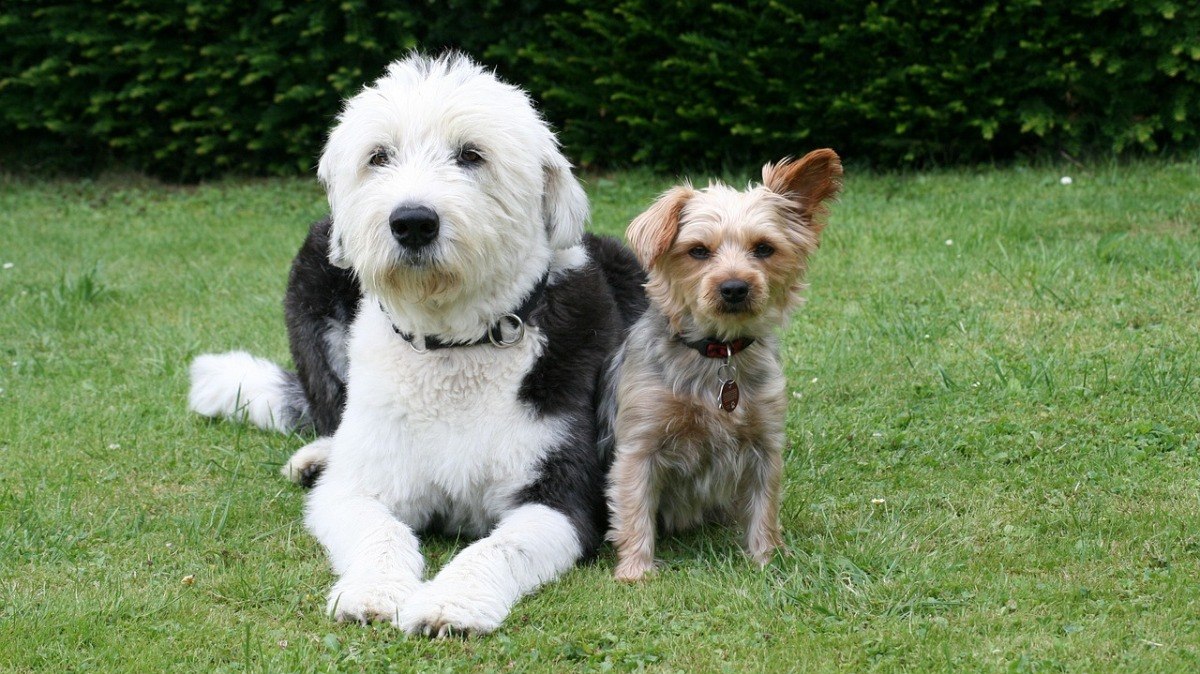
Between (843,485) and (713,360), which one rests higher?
(713,360)

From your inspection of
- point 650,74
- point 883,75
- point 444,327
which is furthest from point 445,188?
point 650,74

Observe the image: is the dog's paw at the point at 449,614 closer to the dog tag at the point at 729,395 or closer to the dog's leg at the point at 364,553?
the dog's leg at the point at 364,553

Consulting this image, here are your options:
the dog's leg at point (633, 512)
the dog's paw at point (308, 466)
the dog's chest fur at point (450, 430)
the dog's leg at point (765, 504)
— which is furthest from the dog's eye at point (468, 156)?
the dog's paw at point (308, 466)

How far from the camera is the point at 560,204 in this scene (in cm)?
432

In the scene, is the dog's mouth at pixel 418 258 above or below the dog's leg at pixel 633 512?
above

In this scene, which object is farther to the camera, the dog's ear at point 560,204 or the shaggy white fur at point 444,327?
the dog's ear at point 560,204

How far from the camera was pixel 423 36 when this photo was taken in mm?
10625

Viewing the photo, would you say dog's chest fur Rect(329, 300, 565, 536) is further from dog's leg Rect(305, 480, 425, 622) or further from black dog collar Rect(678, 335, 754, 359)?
black dog collar Rect(678, 335, 754, 359)

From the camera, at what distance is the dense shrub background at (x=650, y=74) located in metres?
8.87

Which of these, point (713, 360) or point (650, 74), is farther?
point (650, 74)

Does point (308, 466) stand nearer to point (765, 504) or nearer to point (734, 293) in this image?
point (765, 504)

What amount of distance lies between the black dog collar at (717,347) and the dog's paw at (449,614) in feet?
3.31

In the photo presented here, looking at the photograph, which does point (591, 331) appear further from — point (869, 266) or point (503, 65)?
point (503, 65)

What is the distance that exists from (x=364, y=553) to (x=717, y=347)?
1.24 m
